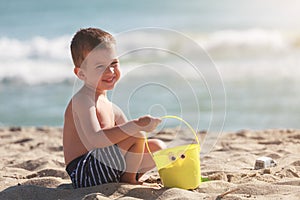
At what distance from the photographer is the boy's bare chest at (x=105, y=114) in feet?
8.39

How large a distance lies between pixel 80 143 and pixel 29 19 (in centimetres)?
1205

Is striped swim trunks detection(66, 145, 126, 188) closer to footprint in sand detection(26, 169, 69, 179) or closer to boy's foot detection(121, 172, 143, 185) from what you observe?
boy's foot detection(121, 172, 143, 185)

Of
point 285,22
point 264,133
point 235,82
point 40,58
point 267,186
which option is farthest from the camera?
point 285,22

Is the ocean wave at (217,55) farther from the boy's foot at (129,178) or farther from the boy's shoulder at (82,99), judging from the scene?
the boy's shoulder at (82,99)

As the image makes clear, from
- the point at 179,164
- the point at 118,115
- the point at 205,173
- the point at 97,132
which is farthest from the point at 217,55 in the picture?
the point at 97,132

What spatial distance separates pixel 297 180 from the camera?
8.36 feet

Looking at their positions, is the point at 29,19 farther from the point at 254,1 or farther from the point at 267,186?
the point at 267,186

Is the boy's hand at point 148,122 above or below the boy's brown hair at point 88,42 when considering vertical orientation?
below

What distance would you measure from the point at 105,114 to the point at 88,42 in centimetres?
38

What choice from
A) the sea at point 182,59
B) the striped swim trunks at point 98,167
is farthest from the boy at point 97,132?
the sea at point 182,59

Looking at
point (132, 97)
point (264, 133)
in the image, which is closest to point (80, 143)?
point (132, 97)

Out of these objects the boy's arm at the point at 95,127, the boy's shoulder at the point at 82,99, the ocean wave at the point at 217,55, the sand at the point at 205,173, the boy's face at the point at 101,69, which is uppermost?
the ocean wave at the point at 217,55

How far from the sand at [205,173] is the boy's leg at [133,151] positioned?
0.34 ft

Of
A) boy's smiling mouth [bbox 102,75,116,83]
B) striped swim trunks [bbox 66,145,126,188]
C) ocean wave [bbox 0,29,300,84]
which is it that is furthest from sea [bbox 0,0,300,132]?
striped swim trunks [bbox 66,145,126,188]
